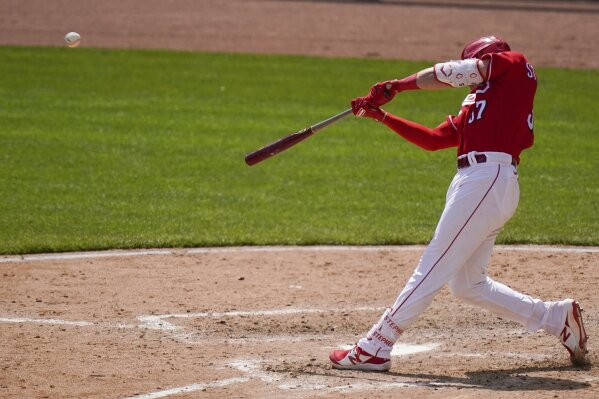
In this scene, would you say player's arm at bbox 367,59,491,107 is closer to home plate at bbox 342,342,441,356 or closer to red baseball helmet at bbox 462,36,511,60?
red baseball helmet at bbox 462,36,511,60

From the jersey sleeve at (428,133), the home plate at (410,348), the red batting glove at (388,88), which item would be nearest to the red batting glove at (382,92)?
the red batting glove at (388,88)

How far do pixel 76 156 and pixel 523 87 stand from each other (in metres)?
7.62

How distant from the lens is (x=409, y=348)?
245 inches

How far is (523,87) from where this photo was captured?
5.45 meters

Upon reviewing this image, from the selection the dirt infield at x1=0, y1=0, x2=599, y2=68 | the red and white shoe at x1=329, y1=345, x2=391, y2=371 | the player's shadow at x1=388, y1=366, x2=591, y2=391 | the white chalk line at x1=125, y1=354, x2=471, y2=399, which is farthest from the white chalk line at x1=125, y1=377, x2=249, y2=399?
the dirt infield at x1=0, y1=0, x2=599, y2=68

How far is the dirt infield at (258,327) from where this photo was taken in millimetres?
5332

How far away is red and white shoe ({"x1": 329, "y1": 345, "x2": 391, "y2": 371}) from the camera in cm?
559

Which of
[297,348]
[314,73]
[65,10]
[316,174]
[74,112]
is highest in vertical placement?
[65,10]

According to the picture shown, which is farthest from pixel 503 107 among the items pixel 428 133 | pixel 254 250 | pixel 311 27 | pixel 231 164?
pixel 311 27

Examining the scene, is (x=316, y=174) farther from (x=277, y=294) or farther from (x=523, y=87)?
(x=523, y=87)

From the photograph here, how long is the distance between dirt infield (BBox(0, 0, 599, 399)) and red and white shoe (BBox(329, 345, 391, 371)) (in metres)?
0.06

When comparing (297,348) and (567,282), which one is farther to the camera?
(567,282)

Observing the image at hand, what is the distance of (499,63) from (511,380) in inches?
67.6

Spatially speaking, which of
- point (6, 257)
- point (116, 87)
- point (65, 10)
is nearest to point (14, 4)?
point (65, 10)
